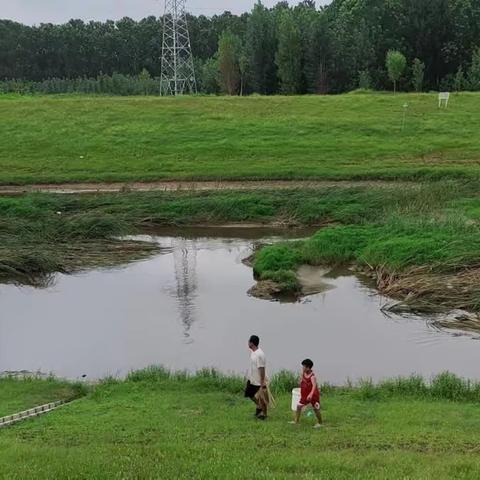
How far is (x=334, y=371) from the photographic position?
17.4 metres

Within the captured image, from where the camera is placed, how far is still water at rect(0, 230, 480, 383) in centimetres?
1820

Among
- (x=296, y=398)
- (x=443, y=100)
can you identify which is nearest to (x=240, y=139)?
(x=443, y=100)

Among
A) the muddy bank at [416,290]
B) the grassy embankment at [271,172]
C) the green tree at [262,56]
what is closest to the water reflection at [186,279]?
the grassy embankment at [271,172]

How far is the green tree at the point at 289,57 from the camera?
3167 inches

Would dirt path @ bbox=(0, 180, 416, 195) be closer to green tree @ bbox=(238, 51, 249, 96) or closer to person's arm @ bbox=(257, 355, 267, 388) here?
person's arm @ bbox=(257, 355, 267, 388)

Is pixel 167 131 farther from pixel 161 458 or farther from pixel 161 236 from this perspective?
pixel 161 458

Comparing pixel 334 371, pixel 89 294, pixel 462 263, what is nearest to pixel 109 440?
→ pixel 334 371

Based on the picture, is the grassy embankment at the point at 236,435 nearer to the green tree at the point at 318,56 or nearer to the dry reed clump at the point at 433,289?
the dry reed clump at the point at 433,289

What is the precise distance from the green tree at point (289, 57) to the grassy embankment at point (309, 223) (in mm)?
46182

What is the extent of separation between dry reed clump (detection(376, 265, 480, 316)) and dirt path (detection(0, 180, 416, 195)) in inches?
583

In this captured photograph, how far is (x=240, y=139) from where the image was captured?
→ 156ft

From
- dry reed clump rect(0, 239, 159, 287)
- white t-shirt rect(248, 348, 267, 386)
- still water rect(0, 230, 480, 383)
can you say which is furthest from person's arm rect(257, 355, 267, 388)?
dry reed clump rect(0, 239, 159, 287)

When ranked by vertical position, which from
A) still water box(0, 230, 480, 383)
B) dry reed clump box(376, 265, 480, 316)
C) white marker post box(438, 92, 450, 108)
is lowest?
still water box(0, 230, 480, 383)

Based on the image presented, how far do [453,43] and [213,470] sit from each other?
7836 cm
